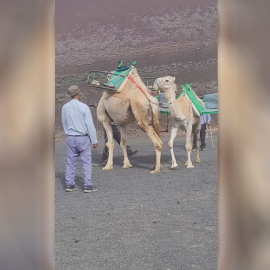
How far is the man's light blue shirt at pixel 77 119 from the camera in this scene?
294 centimetres

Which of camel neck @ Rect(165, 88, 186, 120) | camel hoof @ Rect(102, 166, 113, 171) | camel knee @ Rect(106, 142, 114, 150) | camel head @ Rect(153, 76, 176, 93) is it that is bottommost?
camel hoof @ Rect(102, 166, 113, 171)

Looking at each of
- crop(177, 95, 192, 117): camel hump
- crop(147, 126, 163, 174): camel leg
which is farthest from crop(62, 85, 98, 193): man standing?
crop(177, 95, 192, 117): camel hump

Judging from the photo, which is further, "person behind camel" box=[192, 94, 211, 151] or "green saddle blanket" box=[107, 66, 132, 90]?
"person behind camel" box=[192, 94, 211, 151]

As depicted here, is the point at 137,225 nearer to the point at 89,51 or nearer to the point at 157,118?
the point at 157,118

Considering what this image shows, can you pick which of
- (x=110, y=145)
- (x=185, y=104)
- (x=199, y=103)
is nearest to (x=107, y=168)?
(x=110, y=145)

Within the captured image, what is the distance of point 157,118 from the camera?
443 centimetres

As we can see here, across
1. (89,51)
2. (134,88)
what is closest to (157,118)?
(134,88)

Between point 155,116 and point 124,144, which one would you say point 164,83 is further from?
point 124,144

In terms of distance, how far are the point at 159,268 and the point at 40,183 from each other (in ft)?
3.17

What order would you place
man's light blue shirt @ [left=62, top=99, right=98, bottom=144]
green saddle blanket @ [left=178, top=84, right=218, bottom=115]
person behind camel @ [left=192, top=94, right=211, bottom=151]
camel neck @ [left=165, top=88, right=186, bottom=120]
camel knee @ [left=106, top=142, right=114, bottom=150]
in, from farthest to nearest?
1. person behind camel @ [left=192, top=94, right=211, bottom=151]
2. green saddle blanket @ [left=178, top=84, right=218, bottom=115]
3. camel knee @ [left=106, top=142, right=114, bottom=150]
4. camel neck @ [left=165, top=88, right=186, bottom=120]
5. man's light blue shirt @ [left=62, top=99, right=98, bottom=144]

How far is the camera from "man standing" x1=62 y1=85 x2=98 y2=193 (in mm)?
2945

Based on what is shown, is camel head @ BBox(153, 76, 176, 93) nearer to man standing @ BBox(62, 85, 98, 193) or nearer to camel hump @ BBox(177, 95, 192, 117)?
camel hump @ BBox(177, 95, 192, 117)

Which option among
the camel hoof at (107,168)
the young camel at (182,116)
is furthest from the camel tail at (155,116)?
the camel hoof at (107,168)

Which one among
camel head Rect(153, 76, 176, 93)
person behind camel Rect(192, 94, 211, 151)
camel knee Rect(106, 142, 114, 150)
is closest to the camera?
camel head Rect(153, 76, 176, 93)
